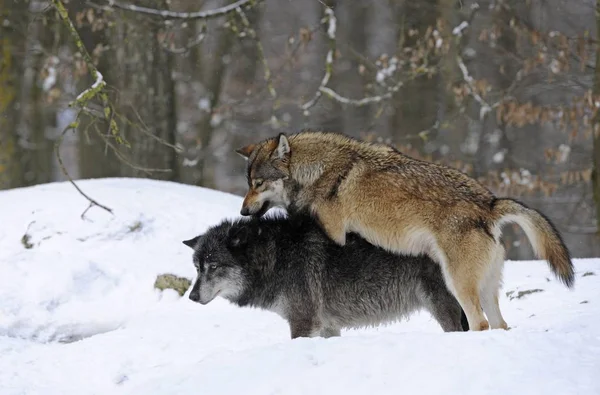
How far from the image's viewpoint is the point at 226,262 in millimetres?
7371

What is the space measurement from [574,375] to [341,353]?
1504mm

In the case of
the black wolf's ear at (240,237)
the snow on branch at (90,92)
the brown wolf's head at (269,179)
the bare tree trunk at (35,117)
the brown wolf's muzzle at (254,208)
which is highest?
the snow on branch at (90,92)

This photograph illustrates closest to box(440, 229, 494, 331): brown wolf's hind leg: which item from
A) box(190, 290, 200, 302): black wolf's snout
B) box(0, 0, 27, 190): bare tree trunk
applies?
box(190, 290, 200, 302): black wolf's snout

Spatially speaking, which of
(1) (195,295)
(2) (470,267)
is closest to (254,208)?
(1) (195,295)

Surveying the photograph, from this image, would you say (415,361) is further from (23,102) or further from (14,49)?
(23,102)

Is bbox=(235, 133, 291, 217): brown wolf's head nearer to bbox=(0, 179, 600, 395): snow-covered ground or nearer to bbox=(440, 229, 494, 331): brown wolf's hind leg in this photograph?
bbox=(0, 179, 600, 395): snow-covered ground

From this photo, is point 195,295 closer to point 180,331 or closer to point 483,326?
point 180,331

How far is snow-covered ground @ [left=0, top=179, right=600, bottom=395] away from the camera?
200 inches

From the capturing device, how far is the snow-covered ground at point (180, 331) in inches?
200

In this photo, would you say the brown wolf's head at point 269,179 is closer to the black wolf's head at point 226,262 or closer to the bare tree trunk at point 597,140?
the black wolf's head at point 226,262

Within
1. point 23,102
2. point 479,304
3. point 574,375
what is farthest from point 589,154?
point 23,102

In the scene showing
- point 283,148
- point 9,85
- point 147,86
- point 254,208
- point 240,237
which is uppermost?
point 283,148

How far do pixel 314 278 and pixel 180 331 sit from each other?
1.88m

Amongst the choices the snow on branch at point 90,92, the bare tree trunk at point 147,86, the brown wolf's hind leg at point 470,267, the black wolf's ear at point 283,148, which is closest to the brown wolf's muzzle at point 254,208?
the black wolf's ear at point 283,148
